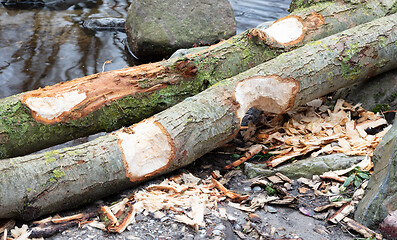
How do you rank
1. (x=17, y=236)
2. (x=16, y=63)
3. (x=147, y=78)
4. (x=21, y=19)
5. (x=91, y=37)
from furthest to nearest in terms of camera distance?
(x=21, y=19), (x=91, y=37), (x=16, y=63), (x=147, y=78), (x=17, y=236)

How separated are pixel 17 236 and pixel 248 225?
63.9 inches

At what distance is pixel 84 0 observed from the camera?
9.09m

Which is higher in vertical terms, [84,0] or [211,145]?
[211,145]

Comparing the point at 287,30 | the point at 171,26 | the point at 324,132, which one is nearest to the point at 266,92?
the point at 324,132

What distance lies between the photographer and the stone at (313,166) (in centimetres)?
337

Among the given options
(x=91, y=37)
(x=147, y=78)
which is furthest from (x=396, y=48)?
(x=91, y=37)

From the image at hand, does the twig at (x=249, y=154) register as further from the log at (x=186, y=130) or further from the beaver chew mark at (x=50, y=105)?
the beaver chew mark at (x=50, y=105)

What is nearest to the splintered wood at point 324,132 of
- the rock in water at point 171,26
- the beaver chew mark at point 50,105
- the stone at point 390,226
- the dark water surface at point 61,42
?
the stone at point 390,226

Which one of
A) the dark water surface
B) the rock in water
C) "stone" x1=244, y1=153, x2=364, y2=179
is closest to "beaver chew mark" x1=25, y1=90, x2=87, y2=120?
"stone" x1=244, y1=153, x2=364, y2=179

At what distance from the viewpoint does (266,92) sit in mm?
3861

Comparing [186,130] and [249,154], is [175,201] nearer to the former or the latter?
[186,130]

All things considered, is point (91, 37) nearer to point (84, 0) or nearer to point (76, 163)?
point (84, 0)

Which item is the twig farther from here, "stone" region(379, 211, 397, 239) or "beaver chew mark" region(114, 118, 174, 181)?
"stone" region(379, 211, 397, 239)

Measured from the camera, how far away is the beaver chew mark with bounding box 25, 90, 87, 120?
3.55 m
